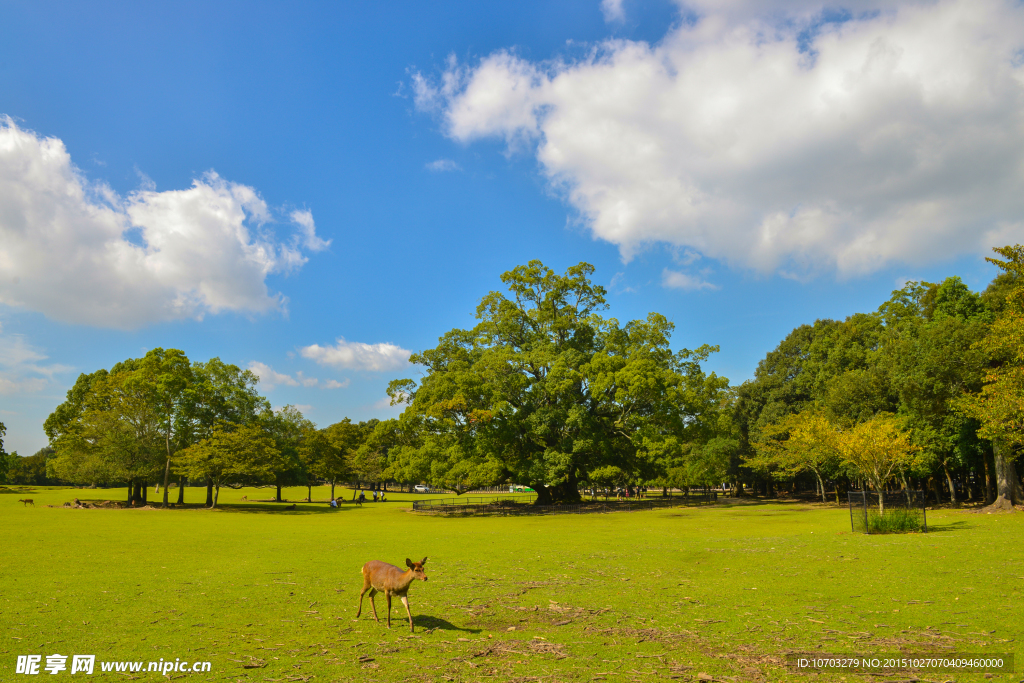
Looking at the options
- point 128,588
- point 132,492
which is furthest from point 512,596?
point 132,492

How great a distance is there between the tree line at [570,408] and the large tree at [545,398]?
6.0 inches

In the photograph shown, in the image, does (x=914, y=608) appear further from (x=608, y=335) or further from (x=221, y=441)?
(x=221, y=441)

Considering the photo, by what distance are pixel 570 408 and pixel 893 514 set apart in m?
25.9

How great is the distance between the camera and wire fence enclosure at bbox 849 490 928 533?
20966 millimetres

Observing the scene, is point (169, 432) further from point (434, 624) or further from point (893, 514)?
point (893, 514)

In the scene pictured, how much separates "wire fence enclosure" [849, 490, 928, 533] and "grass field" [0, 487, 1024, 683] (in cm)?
160

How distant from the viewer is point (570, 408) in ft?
147

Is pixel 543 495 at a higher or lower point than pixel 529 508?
higher

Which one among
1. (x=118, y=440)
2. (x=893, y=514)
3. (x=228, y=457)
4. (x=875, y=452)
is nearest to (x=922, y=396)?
(x=875, y=452)

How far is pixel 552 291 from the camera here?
50.6 meters

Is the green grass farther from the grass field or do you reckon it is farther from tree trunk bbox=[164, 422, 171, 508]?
tree trunk bbox=[164, 422, 171, 508]

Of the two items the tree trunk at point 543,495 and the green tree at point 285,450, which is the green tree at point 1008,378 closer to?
the tree trunk at point 543,495

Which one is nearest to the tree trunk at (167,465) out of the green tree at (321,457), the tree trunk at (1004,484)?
the green tree at (321,457)

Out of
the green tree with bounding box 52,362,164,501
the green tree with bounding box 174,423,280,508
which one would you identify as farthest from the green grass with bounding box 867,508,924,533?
the green tree with bounding box 52,362,164,501
